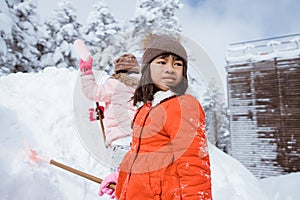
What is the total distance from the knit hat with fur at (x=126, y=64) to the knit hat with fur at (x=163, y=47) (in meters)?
0.75

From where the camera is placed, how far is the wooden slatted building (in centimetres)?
1126

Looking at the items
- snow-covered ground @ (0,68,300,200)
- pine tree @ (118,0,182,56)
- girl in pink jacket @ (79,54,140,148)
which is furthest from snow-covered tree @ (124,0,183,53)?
girl in pink jacket @ (79,54,140,148)

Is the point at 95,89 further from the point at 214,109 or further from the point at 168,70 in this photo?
the point at 214,109

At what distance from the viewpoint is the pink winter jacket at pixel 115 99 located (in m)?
2.46

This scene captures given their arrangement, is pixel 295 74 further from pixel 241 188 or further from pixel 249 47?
pixel 241 188

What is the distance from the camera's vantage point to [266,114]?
38.7ft

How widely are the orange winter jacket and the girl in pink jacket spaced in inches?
40.1

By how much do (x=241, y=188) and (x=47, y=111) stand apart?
3.71m

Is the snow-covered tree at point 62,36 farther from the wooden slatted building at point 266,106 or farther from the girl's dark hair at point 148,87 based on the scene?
the girl's dark hair at point 148,87

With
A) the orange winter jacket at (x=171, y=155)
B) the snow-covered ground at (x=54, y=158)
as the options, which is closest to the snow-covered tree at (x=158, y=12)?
the snow-covered ground at (x=54, y=158)

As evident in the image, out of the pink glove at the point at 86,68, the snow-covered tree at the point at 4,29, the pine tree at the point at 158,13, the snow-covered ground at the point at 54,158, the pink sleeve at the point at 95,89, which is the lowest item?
the snow-covered ground at the point at 54,158

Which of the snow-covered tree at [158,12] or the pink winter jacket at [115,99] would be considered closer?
the pink winter jacket at [115,99]

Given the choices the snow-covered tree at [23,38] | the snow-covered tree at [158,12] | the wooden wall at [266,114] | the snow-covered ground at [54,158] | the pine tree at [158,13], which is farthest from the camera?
the snow-covered tree at [158,12]

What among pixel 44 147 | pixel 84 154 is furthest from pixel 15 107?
pixel 84 154
